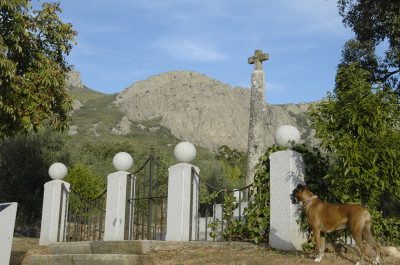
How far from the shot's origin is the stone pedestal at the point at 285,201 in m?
7.02

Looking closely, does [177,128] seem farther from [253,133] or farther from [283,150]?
[283,150]

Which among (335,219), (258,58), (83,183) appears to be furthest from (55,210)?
(258,58)

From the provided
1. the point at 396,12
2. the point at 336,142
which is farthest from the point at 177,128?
the point at 336,142

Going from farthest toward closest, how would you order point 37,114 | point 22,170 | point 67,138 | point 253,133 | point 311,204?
point 67,138
point 22,170
point 253,133
point 37,114
point 311,204

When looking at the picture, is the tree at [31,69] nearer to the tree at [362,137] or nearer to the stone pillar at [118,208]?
the stone pillar at [118,208]

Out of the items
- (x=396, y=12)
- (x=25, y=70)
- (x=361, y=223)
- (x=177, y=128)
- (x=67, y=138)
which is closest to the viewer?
(x=361, y=223)

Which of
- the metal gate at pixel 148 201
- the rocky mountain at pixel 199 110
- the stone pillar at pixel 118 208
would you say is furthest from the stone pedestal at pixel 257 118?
the rocky mountain at pixel 199 110

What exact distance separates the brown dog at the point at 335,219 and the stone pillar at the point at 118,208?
15.7 ft

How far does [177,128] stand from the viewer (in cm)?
12912

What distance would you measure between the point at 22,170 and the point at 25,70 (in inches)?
502

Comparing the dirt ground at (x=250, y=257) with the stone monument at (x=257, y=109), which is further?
the stone monument at (x=257, y=109)

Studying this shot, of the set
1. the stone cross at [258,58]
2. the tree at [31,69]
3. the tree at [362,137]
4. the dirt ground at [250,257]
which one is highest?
the stone cross at [258,58]

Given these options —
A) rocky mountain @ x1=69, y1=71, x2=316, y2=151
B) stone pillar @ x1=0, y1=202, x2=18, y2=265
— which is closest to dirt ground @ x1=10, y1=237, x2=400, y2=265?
stone pillar @ x1=0, y1=202, x2=18, y2=265

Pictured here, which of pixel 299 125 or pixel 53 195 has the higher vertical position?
pixel 299 125
